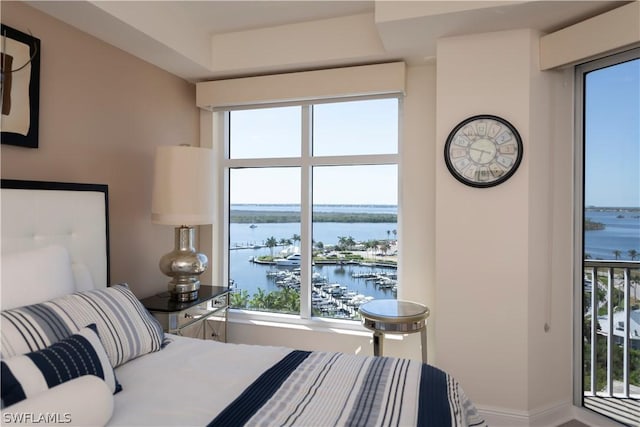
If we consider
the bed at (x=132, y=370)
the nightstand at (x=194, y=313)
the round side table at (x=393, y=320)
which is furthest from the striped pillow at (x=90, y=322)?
the round side table at (x=393, y=320)

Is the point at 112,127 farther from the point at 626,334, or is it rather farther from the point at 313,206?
Result: the point at 626,334

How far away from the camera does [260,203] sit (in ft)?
10.9

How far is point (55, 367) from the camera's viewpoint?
3.92 feet

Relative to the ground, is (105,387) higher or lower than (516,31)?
lower

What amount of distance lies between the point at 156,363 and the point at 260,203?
1.83 meters

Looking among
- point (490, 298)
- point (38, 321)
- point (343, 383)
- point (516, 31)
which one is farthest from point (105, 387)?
point (516, 31)

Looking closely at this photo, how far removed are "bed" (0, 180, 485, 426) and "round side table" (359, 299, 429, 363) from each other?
0.58 metres

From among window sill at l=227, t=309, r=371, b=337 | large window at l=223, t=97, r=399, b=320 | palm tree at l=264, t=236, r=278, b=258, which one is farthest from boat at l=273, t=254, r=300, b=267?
window sill at l=227, t=309, r=371, b=337

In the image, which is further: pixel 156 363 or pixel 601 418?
pixel 601 418

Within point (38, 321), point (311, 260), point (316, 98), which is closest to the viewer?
point (38, 321)

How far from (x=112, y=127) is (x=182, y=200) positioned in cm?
65

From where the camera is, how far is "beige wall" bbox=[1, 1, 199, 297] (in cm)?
208

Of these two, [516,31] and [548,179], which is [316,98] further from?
[548,179]

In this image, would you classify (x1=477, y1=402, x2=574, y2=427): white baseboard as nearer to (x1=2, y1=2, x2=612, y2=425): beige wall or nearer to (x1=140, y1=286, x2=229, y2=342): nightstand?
(x1=2, y1=2, x2=612, y2=425): beige wall
